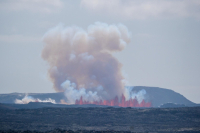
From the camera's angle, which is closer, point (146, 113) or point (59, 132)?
point (59, 132)

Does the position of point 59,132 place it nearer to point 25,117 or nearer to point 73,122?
point 73,122

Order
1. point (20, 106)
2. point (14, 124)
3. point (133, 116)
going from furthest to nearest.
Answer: point (20, 106), point (133, 116), point (14, 124)

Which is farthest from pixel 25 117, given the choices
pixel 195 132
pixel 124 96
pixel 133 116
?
pixel 124 96

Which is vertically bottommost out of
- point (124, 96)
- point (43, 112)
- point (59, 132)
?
point (59, 132)

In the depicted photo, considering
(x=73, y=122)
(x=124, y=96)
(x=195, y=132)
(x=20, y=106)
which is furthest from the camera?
(x=124, y=96)

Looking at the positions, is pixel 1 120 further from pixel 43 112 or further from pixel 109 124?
pixel 109 124

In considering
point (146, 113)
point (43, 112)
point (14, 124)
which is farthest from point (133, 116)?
point (14, 124)

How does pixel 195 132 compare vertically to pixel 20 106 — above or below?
below
